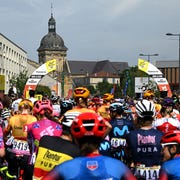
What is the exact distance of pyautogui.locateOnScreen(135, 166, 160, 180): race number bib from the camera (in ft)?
26.1

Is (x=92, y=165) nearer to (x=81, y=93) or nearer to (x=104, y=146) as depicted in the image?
(x=104, y=146)

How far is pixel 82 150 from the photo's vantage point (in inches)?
193

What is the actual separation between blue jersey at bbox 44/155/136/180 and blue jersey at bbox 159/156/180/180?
484mm

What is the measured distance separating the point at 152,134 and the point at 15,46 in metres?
97.9

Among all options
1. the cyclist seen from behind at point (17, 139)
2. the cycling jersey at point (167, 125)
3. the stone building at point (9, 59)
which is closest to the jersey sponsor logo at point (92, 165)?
the cycling jersey at point (167, 125)

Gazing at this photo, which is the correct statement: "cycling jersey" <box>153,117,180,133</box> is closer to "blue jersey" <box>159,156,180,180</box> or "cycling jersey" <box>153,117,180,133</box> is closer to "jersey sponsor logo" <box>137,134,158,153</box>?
"jersey sponsor logo" <box>137,134,158,153</box>

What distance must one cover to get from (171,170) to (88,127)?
2.67ft

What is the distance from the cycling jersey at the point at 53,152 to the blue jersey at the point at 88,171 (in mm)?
1747

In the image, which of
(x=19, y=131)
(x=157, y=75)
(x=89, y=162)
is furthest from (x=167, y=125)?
(x=157, y=75)

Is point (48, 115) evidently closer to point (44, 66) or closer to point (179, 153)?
point (179, 153)

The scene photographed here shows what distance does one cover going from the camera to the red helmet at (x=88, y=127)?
4914 millimetres

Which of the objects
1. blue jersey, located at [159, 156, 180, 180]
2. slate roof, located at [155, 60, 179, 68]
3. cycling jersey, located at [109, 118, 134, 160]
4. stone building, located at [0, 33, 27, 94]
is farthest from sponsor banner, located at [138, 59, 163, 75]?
slate roof, located at [155, 60, 179, 68]

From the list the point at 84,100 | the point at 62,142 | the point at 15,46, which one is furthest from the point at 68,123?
the point at 15,46

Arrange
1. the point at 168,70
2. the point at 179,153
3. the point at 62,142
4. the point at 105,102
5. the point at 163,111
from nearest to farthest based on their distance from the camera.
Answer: the point at 179,153
the point at 62,142
the point at 163,111
the point at 105,102
the point at 168,70
